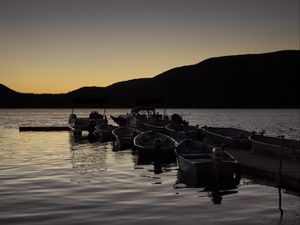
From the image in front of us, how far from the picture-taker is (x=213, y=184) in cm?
2148

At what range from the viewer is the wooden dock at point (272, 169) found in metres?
19.7

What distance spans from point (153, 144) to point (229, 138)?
604 cm

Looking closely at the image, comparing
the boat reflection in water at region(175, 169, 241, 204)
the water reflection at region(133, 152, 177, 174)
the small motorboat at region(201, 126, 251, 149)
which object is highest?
the small motorboat at region(201, 126, 251, 149)

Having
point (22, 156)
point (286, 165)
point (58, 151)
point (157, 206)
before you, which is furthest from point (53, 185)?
point (58, 151)

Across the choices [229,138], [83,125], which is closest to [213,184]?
[229,138]

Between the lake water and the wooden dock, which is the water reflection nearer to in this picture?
the lake water

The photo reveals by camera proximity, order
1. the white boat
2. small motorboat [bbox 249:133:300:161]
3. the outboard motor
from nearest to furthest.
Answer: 1. the outboard motor
2. small motorboat [bbox 249:133:300:161]
3. the white boat

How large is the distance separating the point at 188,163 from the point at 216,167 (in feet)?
5.87

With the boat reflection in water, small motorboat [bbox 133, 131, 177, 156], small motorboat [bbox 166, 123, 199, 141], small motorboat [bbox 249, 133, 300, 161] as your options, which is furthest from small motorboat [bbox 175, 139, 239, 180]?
small motorboat [bbox 166, 123, 199, 141]

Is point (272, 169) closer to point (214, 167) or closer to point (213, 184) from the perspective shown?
point (214, 167)

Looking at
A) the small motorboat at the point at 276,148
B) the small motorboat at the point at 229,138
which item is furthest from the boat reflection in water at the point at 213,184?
the small motorboat at the point at 229,138

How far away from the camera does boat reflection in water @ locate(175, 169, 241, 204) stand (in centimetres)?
1964

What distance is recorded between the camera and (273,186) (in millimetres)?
20391

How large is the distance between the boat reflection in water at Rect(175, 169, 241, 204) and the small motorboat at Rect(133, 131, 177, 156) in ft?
24.9
